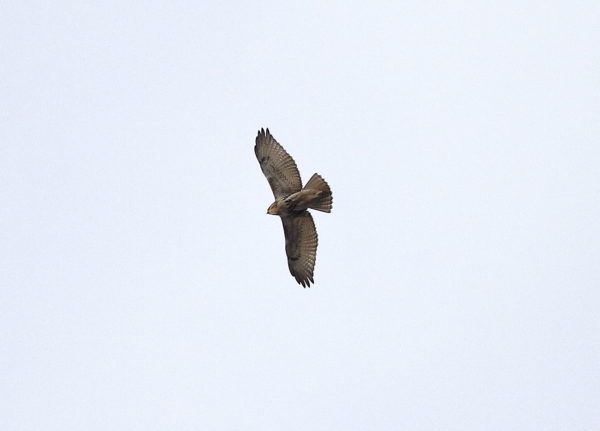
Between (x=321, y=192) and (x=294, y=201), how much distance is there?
714mm

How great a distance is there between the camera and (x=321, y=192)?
1969cm

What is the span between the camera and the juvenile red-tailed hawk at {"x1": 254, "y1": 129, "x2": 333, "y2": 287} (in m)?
19.8

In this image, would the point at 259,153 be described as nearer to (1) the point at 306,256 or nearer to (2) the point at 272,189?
(2) the point at 272,189

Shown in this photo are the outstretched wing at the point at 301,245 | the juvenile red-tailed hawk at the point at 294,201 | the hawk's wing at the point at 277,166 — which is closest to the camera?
the juvenile red-tailed hawk at the point at 294,201

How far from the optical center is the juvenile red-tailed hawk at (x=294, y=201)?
19.8 meters

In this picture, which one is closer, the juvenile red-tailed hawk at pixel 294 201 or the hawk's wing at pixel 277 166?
the juvenile red-tailed hawk at pixel 294 201

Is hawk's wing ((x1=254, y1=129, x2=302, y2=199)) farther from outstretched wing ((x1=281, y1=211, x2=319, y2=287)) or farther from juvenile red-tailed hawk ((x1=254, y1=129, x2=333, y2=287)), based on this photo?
outstretched wing ((x1=281, y1=211, x2=319, y2=287))

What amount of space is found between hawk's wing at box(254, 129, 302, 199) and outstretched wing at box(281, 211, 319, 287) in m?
0.63

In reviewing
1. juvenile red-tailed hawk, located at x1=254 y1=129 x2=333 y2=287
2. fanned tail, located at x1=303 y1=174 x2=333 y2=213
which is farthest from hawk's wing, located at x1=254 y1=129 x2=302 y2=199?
fanned tail, located at x1=303 y1=174 x2=333 y2=213

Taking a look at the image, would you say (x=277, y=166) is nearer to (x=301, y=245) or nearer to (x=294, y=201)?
(x=294, y=201)

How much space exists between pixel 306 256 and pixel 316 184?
254cm

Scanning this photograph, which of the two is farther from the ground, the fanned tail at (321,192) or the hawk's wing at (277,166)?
the hawk's wing at (277,166)

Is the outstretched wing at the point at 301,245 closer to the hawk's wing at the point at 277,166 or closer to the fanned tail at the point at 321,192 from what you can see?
the hawk's wing at the point at 277,166

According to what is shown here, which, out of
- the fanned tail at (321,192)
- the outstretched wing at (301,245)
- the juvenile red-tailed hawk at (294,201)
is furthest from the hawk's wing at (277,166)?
the fanned tail at (321,192)
